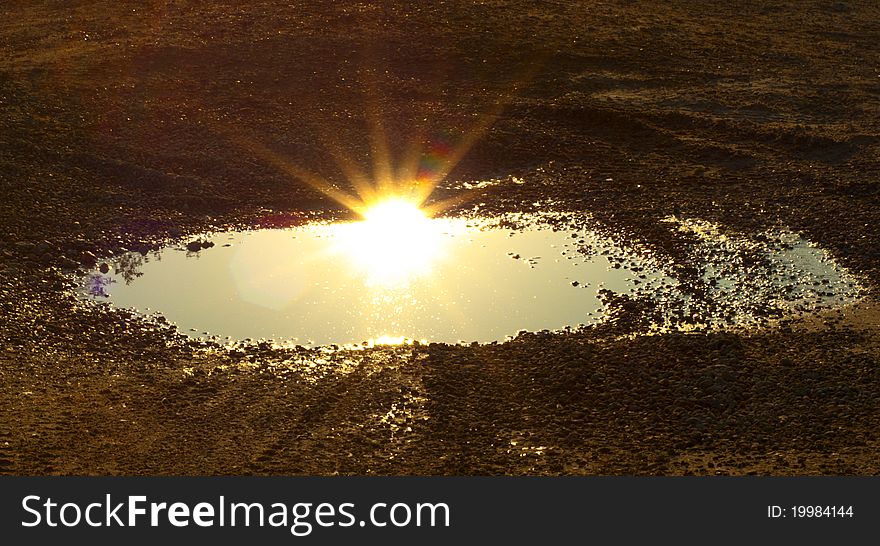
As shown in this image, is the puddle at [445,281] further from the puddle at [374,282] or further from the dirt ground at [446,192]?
the dirt ground at [446,192]

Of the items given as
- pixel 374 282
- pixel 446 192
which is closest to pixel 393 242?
pixel 374 282

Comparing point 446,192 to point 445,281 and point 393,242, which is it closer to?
point 393,242

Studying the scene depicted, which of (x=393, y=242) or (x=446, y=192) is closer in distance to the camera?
(x=393, y=242)

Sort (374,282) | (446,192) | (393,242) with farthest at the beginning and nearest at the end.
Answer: (446,192)
(393,242)
(374,282)

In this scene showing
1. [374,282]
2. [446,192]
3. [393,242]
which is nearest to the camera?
[374,282]

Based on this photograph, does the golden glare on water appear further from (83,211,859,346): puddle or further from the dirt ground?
the dirt ground

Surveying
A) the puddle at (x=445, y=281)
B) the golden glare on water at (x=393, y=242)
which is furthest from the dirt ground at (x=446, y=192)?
the golden glare on water at (x=393, y=242)
